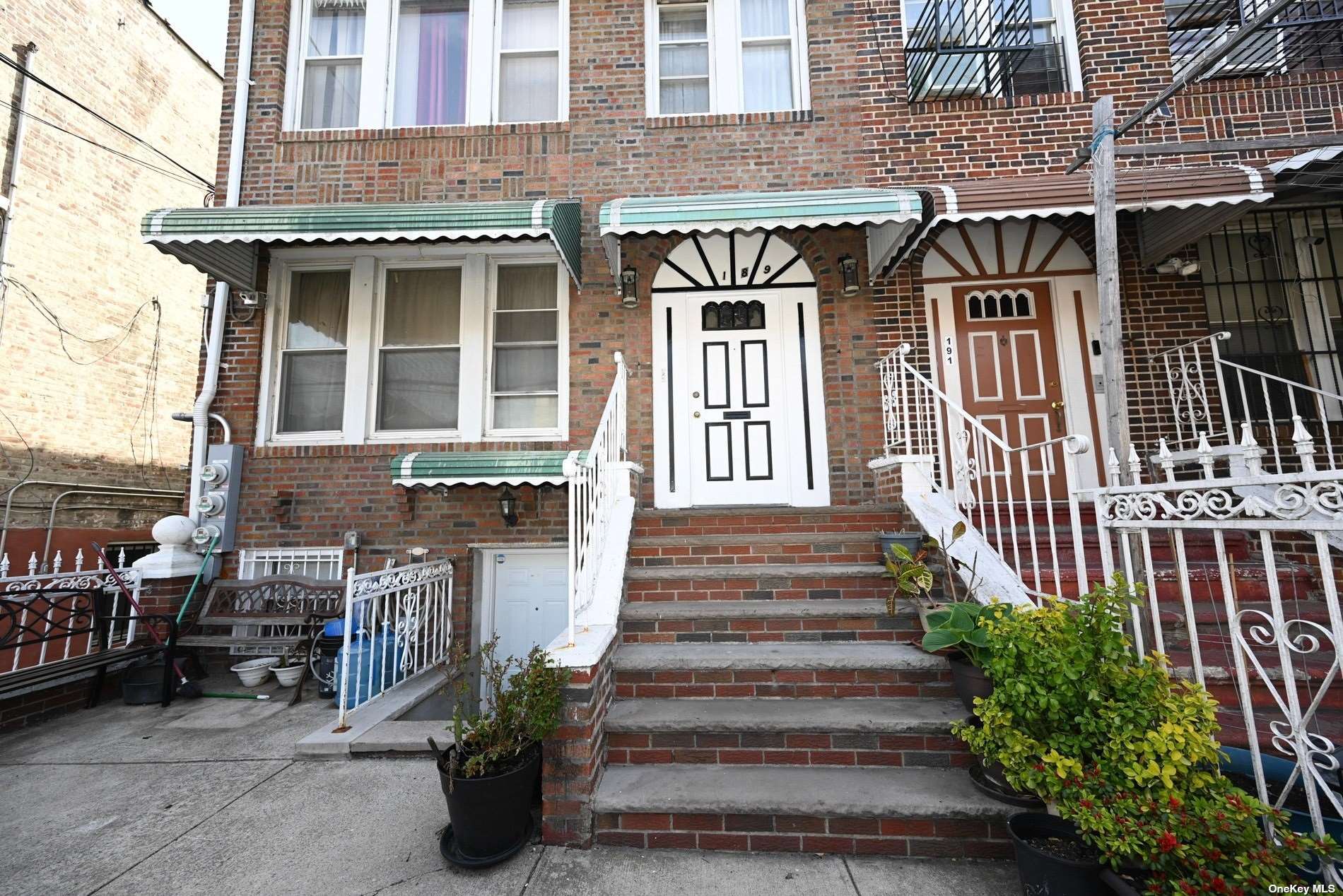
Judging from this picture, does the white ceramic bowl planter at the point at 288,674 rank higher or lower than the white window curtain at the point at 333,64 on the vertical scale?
lower

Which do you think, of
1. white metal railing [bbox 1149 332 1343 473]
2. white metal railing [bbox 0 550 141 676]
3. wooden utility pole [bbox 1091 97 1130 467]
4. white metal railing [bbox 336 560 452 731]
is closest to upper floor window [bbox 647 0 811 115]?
wooden utility pole [bbox 1091 97 1130 467]

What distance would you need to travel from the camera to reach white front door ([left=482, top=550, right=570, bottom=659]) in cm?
515

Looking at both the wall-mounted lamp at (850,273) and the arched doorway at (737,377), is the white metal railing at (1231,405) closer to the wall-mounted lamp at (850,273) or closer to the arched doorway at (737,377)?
the wall-mounted lamp at (850,273)

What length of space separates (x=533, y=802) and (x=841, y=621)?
1.93 meters

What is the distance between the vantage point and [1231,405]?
4961 millimetres

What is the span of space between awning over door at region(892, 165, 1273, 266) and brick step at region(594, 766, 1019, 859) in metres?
3.79

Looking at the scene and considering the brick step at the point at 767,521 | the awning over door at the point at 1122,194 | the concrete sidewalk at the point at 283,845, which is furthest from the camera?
the brick step at the point at 767,521

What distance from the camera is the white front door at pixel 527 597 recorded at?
515cm

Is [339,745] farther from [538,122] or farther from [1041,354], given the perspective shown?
[1041,354]

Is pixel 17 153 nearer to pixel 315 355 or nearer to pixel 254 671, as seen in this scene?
pixel 315 355

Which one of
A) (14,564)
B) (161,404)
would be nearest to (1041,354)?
(14,564)

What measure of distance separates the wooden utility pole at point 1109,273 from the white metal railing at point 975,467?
764mm

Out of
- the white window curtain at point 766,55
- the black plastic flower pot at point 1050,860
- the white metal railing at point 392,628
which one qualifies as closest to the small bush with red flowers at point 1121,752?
the black plastic flower pot at point 1050,860

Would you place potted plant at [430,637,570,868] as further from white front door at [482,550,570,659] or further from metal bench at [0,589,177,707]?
metal bench at [0,589,177,707]
